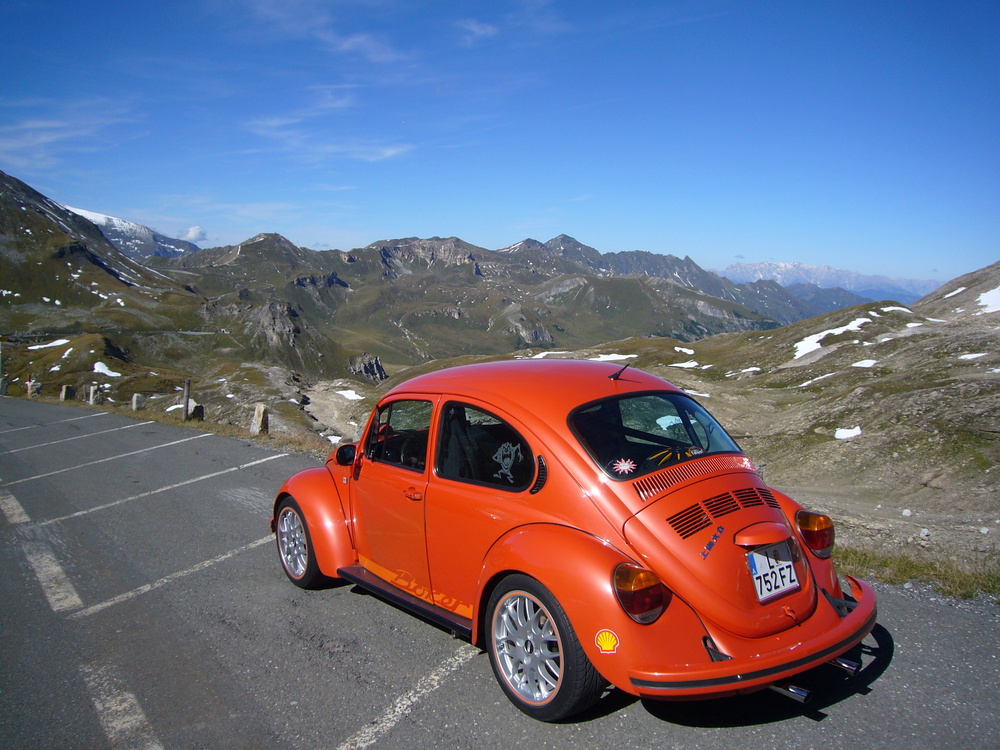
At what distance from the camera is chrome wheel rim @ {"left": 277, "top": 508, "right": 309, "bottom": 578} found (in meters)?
6.14

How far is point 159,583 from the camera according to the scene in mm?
6422

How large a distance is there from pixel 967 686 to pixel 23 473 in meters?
15.6

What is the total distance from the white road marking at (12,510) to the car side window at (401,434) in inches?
269

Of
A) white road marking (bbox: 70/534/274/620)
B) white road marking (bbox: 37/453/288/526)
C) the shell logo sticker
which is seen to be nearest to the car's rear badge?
the shell logo sticker

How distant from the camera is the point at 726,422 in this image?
24.1m

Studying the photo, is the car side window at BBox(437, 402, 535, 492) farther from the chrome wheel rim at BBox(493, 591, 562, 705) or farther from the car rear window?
the chrome wheel rim at BBox(493, 591, 562, 705)

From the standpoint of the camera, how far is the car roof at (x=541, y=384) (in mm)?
4371

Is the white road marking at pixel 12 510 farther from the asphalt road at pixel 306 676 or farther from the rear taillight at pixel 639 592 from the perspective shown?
the rear taillight at pixel 639 592

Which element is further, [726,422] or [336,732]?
[726,422]

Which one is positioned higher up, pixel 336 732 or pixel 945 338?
pixel 945 338

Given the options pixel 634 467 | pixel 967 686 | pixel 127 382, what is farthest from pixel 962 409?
pixel 127 382

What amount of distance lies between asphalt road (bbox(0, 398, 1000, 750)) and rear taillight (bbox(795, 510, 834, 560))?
82 cm

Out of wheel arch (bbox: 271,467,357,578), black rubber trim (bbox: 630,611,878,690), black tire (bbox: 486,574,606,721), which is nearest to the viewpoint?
black rubber trim (bbox: 630,611,878,690)

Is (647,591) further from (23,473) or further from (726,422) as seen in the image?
(726,422)
